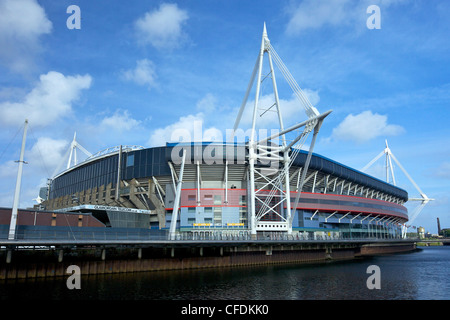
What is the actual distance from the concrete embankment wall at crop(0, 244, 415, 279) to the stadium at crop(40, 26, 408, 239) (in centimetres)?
456

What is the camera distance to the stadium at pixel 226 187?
7169 centimetres

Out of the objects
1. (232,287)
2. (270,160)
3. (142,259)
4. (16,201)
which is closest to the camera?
(232,287)

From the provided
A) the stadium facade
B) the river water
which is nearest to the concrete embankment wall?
the river water

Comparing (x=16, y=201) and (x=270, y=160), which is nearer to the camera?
(x=16, y=201)

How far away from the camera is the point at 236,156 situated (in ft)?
247

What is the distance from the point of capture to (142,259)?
48.0m

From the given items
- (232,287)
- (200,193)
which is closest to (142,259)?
(232,287)

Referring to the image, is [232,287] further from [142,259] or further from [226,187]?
[226,187]

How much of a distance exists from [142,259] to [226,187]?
34.1 m

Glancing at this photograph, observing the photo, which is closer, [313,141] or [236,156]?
[313,141]

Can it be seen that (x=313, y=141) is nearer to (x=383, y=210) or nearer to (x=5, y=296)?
(x=5, y=296)

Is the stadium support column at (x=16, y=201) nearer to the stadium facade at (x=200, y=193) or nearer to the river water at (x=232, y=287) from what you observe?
the river water at (x=232, y=287)

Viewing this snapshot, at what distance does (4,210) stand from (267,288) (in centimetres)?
3660
